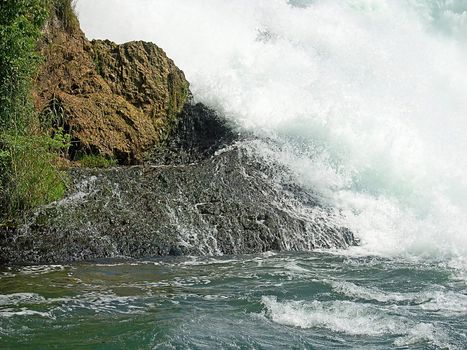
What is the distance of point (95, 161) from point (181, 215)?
4.20 metres

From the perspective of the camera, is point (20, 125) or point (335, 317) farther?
point (20, 125)

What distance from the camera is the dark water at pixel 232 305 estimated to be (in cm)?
810

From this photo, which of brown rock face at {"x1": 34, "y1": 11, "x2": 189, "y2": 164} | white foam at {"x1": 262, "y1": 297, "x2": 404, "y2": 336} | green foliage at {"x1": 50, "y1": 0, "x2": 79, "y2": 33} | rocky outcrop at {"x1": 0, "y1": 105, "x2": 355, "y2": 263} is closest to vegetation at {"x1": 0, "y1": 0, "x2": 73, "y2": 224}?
rocky outcrop at {"x1": 0, "y1": 105, "x2": 355, "y2": 263}

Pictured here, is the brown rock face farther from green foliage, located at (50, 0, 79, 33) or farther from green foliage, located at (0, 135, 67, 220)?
green foliage, located at (0, 135, 67, 220)

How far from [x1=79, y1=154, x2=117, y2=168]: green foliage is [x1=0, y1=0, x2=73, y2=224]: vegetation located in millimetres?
4090

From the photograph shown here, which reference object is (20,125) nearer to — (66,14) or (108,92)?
(108,92)

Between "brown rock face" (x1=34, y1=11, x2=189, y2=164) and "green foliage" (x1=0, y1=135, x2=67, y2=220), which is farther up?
"brown rock face" (x1=34, y1=11, x2=189, y2=164)

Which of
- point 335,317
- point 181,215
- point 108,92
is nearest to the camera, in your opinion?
point 335,317

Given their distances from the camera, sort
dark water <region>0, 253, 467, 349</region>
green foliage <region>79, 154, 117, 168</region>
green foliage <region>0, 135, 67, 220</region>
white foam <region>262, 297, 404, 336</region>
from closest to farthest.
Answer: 1. dark water <region>0, 253, 467, 349</region>
2. white foam <region>262, 297, 404, 336</region>
3. green foliage <region>0, 135, 67, 220</region>
4. green foliage <region>79, 154, 117, 168</region>

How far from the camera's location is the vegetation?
11961mm

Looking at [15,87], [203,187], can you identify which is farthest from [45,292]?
[203,187]

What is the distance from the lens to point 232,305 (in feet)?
32.2

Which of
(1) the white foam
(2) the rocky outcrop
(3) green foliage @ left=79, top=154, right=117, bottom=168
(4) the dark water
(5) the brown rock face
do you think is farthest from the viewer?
(5) the brown rock face

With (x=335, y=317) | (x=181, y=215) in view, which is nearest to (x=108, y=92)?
(x=181, y=215)
